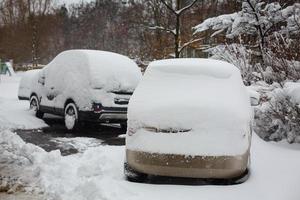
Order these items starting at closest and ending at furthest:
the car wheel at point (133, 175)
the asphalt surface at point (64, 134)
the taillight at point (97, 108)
Result: 1. the car wheel at point (133, 175)
2. the asphalt surface at point (64, 134)
3. the taillight at point (97, 108)

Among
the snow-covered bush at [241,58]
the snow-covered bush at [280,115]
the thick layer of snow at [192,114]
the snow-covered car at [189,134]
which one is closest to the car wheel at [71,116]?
the snow-covered bush at [241,58]

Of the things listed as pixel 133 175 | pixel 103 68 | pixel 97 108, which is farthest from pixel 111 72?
pixel 133 175

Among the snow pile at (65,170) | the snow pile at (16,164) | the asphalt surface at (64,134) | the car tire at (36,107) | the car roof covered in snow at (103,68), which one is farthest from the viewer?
the car tire at (36,107)

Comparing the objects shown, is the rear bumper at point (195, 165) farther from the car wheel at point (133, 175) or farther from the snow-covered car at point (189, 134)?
the car wheel at point (133, 175)

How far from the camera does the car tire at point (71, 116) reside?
10961 millimetres

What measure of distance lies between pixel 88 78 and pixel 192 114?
5.43m

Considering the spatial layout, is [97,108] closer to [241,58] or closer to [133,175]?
[241,58]

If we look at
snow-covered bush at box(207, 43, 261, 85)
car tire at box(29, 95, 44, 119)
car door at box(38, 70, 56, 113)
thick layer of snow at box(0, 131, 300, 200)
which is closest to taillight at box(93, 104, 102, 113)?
car door at box(38, 70, 56, 113)

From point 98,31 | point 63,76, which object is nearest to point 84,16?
point 98,31

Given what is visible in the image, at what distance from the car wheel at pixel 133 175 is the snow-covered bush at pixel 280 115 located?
2.64 meters

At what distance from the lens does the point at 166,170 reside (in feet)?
18.6

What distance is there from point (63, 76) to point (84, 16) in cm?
3990

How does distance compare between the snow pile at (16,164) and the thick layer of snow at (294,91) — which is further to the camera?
the thick layer of snow at (294,91)

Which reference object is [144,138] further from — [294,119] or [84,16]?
[84,16]
